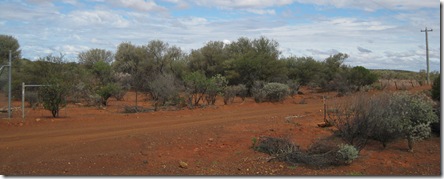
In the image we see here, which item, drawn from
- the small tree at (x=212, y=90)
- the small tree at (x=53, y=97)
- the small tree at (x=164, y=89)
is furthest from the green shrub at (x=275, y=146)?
the small tree at (x=212, y=90)

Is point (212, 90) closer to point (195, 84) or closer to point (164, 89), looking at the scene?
point (195, 84)

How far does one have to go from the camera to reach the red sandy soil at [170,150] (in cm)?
830

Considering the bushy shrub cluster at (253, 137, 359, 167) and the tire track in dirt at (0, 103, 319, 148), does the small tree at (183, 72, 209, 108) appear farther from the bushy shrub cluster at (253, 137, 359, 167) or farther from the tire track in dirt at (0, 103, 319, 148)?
the bushy shrub cluster at (253, 137, 359, 167)

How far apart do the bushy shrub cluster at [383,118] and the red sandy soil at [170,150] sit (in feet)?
1.21

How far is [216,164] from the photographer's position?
8.84 m

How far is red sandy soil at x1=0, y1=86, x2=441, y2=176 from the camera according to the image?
8305 mm

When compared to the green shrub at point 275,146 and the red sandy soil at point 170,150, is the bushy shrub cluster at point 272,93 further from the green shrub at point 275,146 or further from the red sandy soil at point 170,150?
the green shrub at point 275,146

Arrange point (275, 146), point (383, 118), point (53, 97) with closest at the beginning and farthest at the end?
point (275, 146) → point (383, 118) → point (53, 97)

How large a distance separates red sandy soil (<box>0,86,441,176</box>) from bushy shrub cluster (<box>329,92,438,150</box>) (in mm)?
368

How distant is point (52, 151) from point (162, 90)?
1371 centimetres

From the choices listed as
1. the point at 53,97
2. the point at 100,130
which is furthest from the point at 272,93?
the point at 100,130

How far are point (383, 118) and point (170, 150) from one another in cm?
504

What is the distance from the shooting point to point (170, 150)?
10.1 metres

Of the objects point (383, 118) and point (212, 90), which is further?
point (212, 90)
